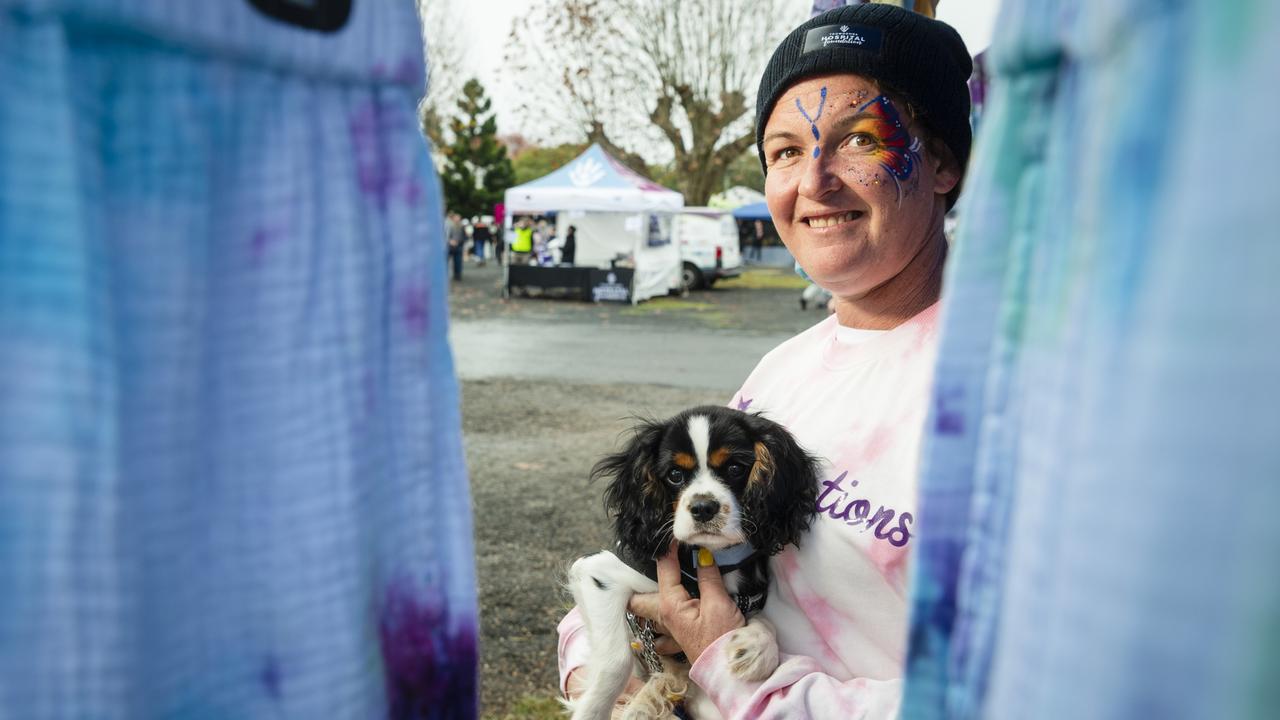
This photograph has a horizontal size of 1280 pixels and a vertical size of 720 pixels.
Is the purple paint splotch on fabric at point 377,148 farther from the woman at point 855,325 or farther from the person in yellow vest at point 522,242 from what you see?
the person in yellow vest at point 522,242

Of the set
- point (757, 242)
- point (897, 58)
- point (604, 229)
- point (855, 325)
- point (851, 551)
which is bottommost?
point (851, 551)

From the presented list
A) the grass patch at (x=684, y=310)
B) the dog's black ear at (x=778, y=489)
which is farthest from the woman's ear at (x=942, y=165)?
the grass patch at (x=684, y=310)

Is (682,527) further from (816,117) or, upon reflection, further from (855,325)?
(816,117)

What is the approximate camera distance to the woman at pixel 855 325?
1.75 m

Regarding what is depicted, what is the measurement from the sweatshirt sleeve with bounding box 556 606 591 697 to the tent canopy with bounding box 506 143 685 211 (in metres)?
17.4

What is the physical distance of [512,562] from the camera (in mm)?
5195

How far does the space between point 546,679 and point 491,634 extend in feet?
1.64

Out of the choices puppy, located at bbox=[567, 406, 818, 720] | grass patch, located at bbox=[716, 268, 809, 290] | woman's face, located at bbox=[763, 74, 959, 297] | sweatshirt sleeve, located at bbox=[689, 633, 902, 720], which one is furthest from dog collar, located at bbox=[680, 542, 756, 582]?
grass patch, located at bbox=[716, 268, 809, 290]

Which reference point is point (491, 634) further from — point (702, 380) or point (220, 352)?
point (702, 380)

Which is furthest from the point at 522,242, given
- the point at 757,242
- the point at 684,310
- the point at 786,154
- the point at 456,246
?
the point at 757,242

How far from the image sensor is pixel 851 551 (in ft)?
5.85

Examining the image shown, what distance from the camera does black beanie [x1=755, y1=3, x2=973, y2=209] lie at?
6.33ft

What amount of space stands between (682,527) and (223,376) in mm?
1591

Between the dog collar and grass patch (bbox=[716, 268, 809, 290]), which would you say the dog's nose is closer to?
the dog collar
